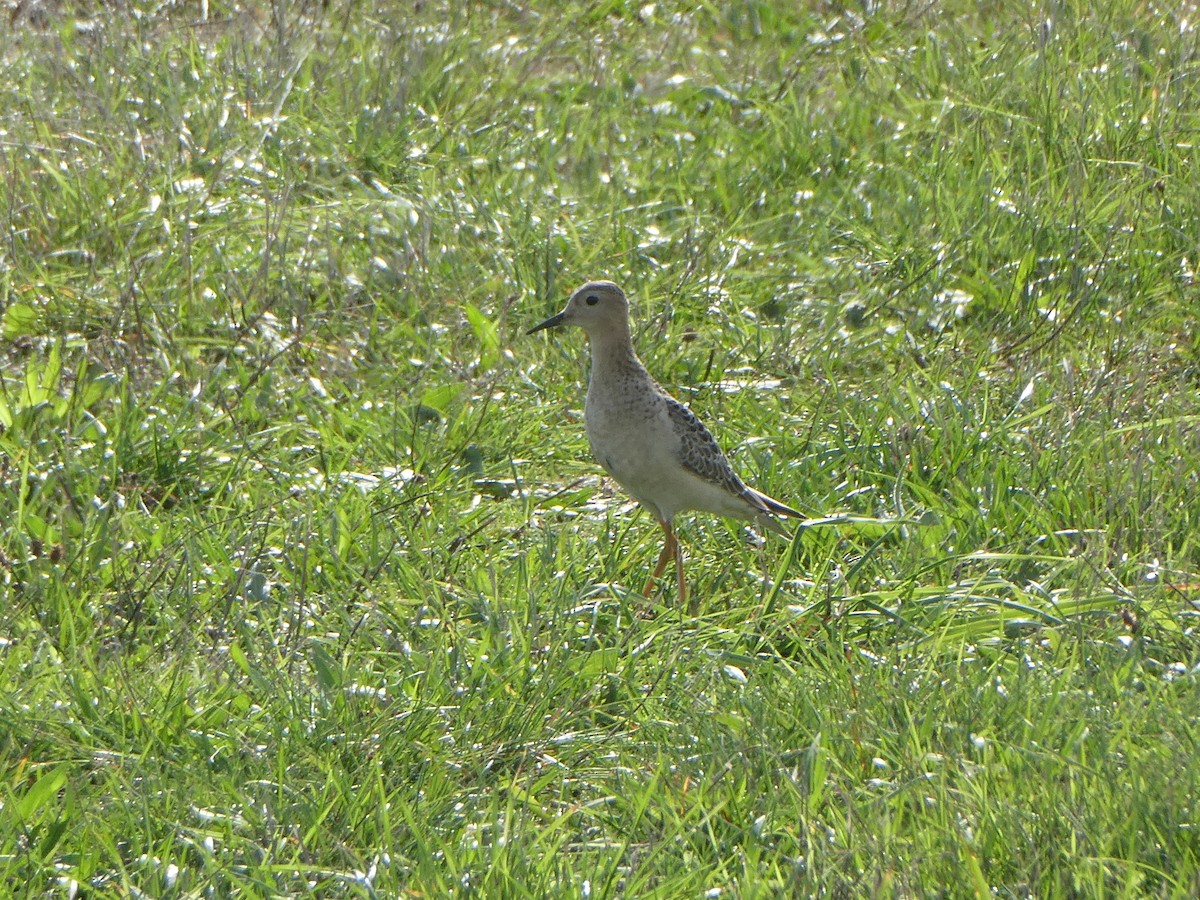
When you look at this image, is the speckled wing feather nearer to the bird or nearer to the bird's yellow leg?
the bird

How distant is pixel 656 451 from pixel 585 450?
832 millimetres

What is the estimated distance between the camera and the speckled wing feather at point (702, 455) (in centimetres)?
511

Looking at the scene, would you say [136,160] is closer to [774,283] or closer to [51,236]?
[51,236]

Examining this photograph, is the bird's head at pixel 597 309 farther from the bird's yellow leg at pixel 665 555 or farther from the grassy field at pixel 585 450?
the bird's yellow leg at pixel 665 555

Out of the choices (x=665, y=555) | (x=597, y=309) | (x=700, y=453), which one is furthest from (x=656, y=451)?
(x=597, y=309)

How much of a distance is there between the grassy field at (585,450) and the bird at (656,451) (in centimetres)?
15

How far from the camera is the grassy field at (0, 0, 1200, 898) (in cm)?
350

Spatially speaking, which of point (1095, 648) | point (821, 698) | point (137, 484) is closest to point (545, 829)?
point (821, 698)

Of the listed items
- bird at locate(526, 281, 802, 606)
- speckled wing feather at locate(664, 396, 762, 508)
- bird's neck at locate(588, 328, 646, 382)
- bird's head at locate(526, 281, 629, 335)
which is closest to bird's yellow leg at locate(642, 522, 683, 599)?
bird at locate(526, 281, 802, 606)

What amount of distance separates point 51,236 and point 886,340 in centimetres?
340

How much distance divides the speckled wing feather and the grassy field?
0.67ft

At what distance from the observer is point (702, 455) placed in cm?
515

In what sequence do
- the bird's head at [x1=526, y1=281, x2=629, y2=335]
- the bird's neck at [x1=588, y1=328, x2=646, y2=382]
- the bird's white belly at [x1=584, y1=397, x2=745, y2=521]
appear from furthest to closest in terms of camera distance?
the bird's head at [x1=526, y1=281, x2=629, y2=335] < the bird's neck at [x1=588, y1=328, x2=646, y2=382] < the bird's white belly at [x1=584, y1=397, x2=745, y2=521]

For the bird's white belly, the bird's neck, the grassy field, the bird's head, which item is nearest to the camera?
the grassy field
